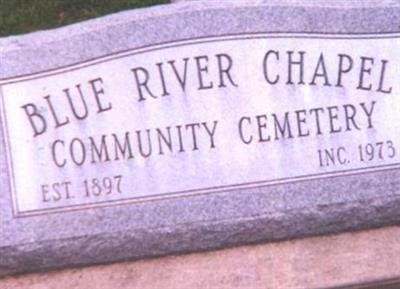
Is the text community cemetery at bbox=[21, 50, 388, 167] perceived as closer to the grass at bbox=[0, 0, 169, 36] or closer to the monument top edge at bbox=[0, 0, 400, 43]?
the monument top edge at bbox=[0, 0, 400, 43]

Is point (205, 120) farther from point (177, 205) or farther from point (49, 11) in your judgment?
point (49, 11)

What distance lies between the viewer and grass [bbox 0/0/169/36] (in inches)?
285

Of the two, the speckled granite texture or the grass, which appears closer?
the speckled granite texture

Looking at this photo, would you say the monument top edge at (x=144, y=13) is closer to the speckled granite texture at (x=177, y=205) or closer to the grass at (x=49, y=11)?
the speckled granite texture at (x=177, y=205)

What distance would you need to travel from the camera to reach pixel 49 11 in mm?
7434

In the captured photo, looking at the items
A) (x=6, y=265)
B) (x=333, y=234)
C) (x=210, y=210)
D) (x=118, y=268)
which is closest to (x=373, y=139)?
(x=333, y=234)

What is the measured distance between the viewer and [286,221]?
5.21 meters

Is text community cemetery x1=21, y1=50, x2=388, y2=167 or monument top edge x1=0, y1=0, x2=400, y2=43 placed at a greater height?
monument top edge x1=0, y1=0, x2=400, y2=43

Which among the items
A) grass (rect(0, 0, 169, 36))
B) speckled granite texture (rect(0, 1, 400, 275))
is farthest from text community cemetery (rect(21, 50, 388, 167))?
grass (rect(0, 0, 169, 36))

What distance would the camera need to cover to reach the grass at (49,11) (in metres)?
7.25

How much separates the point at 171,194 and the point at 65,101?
60cm

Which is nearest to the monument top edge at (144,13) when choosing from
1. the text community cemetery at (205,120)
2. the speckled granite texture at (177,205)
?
the speckled granite texture at (177,205)

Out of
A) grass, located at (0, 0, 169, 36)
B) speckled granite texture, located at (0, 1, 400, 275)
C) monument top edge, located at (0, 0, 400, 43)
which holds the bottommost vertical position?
grass, located at (0, 0, 169, 36)

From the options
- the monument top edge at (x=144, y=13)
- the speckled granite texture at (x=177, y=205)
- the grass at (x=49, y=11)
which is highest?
the monument top edge at (x=144, y=13)
